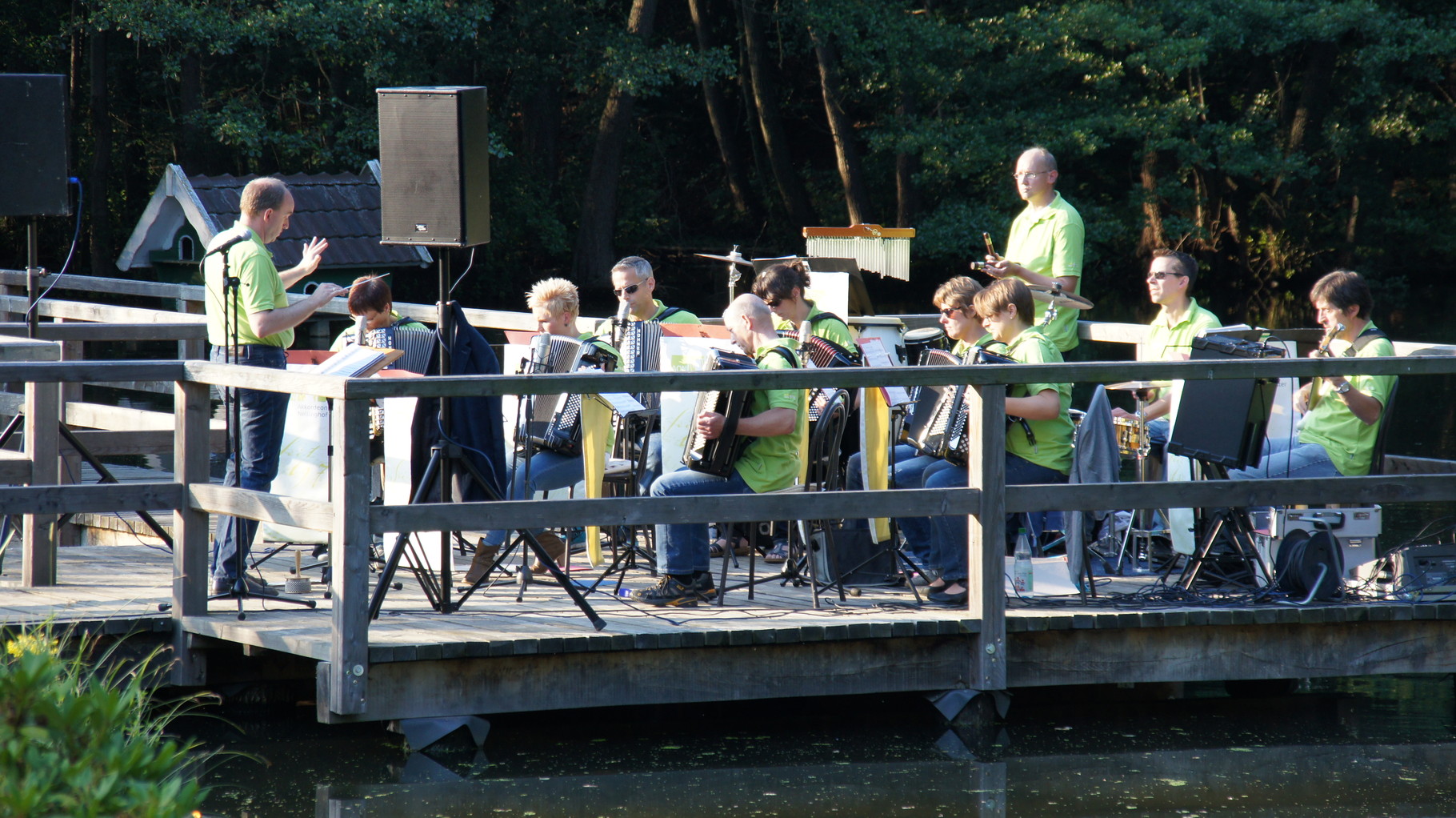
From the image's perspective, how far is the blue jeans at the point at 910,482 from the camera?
623 cm

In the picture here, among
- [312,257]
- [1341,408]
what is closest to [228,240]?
[312,257]

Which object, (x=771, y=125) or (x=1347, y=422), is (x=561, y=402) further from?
(x=771, y=125)

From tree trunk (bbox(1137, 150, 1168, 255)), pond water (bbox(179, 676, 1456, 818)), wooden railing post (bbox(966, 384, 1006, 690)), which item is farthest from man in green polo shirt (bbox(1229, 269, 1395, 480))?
tree trunk (bbox(1137, 150, 1168, 255))

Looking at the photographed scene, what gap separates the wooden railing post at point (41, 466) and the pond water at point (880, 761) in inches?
35.5

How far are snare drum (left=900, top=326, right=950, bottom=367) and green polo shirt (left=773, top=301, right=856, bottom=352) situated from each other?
0.55 m

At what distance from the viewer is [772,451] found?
19.6ft

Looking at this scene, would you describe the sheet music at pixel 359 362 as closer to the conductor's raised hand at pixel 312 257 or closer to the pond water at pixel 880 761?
the conductor's raised hand at pixel 312 257

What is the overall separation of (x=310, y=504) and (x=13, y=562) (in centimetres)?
256

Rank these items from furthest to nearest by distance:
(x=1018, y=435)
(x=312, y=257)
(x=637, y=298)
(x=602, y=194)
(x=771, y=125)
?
(x=771, y=125) < (x=602, y=194) < (x=637, y=298) < (x=312, y=257) < (x=1018, y=435)

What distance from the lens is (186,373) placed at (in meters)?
5.43

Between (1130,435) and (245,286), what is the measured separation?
3787 millimetres

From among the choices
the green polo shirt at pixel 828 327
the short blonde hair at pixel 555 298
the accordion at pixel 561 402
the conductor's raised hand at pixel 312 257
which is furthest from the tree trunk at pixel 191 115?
the green polo shirt at pixel 828 327

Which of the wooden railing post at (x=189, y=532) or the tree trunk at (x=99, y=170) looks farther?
the tree trunk at (x=99, y=170)

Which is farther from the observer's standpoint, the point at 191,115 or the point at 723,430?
the point at 191,115
